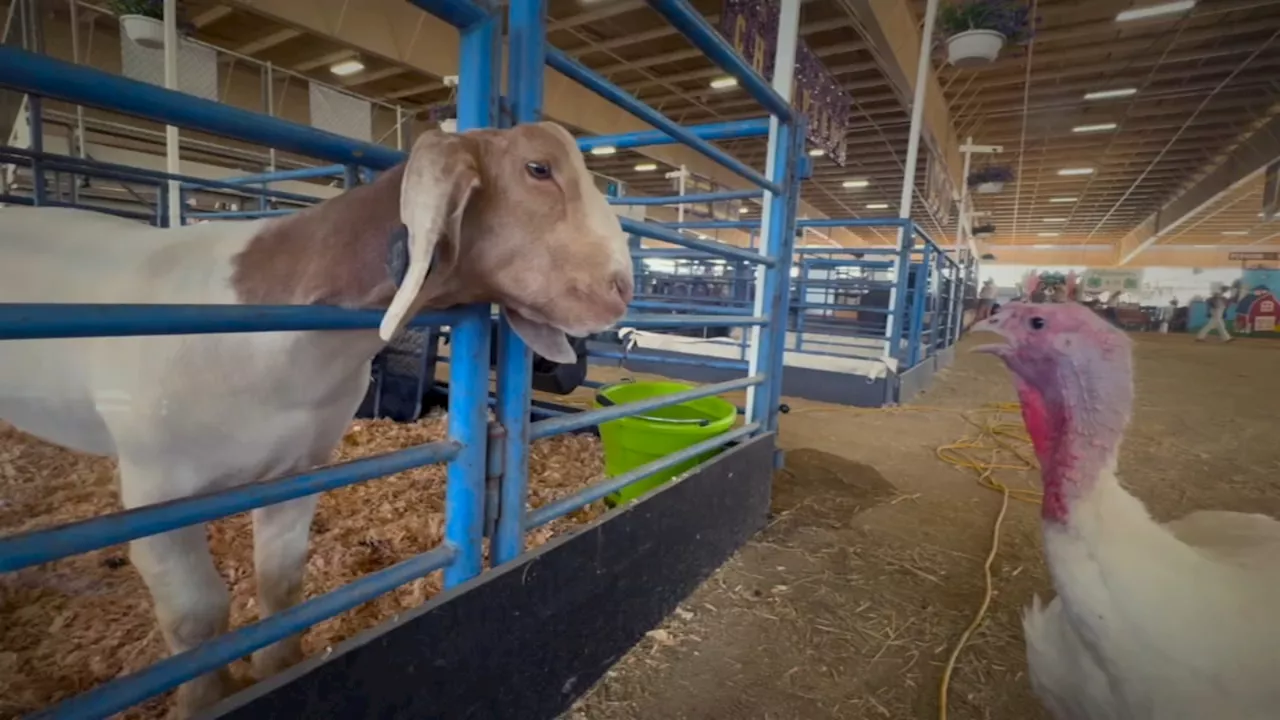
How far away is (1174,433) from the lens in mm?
4117

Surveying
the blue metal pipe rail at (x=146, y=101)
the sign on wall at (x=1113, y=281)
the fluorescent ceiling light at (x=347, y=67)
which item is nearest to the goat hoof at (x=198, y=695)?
the blue metal pipe rail at (x=146, y=101)

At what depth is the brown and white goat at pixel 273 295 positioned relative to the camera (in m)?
0.84

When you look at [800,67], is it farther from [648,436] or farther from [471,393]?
[471,393]

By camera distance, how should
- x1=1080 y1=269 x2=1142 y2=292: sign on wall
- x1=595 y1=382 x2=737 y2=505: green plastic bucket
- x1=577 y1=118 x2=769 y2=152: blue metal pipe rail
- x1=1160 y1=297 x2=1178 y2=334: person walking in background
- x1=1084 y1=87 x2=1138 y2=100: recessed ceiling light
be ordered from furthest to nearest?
1. x1=1080 y1=269 x2=1142 y2=292: sign on wall
2. x1=1160 y1=297 x2=1178 y2=334: person walking in background
3. x1=1084 y1=87 x2=1138 y2=100: recessed ceiling light
4. x1=577 y1=118 x2=769 y2=152: blue metal pipe rail
5. x1=595 y1=382 x2=737 y2=505: green plastic bucket

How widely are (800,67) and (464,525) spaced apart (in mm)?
4534

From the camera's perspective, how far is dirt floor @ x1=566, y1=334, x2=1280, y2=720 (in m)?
1.30

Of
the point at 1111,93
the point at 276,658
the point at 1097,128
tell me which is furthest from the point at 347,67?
the point at 1097,128

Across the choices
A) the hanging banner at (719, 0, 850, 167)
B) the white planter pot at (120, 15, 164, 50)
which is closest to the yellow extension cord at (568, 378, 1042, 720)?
the hanging banner at (719, 0, 850, 167)

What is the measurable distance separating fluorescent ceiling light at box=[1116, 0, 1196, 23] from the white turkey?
8.58 metres

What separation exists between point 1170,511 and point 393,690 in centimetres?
325

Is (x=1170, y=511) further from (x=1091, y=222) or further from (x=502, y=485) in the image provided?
(x=1091, y=222)

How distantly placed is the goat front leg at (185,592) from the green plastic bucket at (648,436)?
109 cm

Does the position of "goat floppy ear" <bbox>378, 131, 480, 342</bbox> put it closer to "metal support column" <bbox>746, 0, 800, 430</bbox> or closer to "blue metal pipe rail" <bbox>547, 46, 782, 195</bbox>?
"blue metal pipe rail" <bbox>547, 46, 782, 195</bbox>

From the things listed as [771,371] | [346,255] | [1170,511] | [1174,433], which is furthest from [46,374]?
[1174,433]
